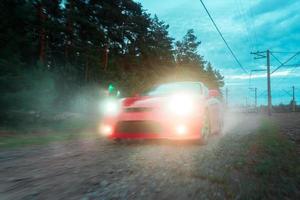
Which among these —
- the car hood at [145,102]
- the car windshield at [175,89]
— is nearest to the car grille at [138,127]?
the car hood at [145,102]

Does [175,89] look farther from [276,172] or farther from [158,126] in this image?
→ [276,172]

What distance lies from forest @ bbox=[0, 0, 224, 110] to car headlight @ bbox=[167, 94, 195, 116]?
9.35m

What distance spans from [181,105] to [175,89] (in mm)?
1620

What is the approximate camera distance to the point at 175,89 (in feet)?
29.9

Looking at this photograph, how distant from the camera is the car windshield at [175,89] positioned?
896 centimetres

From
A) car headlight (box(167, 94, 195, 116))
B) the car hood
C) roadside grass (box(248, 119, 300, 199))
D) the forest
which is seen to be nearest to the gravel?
roadside grass (box(248, 119, 300, 199))

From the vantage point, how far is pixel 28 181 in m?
4.10

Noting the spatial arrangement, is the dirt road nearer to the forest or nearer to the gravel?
Result: the gravel

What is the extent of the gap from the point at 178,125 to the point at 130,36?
2307 cm

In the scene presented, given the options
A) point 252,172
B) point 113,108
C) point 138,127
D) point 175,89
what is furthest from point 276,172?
point 175,89

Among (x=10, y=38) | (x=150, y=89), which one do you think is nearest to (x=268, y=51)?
(x=10, y=38)

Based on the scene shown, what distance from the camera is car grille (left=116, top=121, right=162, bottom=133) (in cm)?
741

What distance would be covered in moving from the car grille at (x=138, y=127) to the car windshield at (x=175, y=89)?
4.99 ft

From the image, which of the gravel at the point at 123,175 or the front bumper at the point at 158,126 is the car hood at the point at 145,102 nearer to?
the front bumper at the point at 158,126
